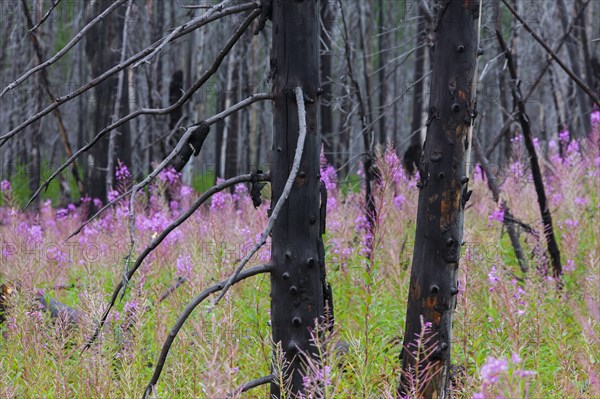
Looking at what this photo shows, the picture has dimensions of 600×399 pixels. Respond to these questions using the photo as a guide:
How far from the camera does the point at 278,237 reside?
285 cm

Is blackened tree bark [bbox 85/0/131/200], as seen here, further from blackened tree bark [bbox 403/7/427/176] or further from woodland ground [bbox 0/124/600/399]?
blackened tree bark [bbox 403/7/427/176]

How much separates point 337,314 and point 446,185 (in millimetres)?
2028

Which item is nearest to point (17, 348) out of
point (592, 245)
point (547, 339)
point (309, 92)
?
point (309, 92)

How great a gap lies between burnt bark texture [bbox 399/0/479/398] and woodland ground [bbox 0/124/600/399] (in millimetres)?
106

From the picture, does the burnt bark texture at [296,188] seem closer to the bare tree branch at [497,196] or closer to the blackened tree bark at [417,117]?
the bare tree branch at [497,196]

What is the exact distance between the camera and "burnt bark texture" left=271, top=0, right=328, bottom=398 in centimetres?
277

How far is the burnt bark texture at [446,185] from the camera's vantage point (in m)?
3.13

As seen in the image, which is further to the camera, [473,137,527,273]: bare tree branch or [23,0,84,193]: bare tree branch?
[23,0,84,193]: bare tree branch

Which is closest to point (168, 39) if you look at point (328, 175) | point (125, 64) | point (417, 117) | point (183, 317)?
point (125, 64)

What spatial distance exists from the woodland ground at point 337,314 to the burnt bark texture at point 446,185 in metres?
0.11

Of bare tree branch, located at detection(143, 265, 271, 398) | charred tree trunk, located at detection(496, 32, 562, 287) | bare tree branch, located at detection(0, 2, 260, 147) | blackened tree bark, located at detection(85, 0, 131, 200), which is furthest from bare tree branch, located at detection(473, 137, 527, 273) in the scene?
blackened tree bark, located at detection(85, 0, 131, 200)

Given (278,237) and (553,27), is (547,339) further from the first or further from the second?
(553,27)

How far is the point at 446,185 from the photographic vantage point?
10.3 feet

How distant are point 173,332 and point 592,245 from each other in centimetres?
536
